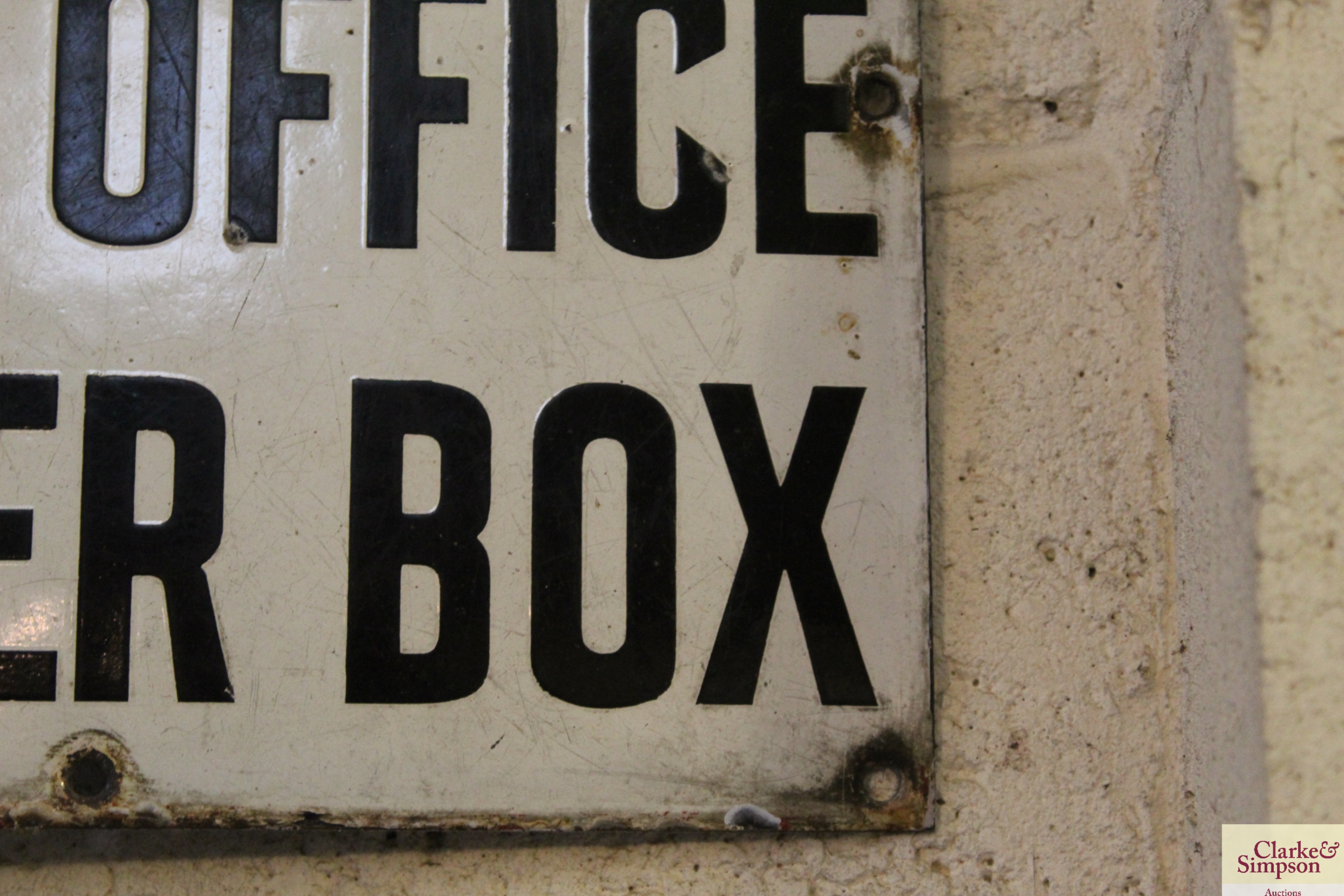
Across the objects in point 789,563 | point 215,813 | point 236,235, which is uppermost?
point 236,235

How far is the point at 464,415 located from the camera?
449mm

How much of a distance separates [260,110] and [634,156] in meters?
0.19

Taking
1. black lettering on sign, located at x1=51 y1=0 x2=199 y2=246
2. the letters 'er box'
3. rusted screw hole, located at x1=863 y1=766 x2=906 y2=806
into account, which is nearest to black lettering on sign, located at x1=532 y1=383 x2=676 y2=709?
A: the letters 'er box'

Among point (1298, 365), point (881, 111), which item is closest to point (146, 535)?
point (881, 111)

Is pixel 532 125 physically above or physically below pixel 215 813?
above

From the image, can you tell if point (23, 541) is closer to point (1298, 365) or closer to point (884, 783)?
point (884, 783)

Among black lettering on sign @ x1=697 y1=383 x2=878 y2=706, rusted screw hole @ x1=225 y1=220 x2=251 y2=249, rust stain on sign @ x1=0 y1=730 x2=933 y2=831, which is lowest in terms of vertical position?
rust stain on sign @ x1=0 y1=730 x2=933 y2=831

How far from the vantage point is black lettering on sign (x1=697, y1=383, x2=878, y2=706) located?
0.44 m

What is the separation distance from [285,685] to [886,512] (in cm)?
30

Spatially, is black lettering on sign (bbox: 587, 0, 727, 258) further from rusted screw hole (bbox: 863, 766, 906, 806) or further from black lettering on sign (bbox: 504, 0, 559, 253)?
rusted screw hole (bbox: 863, 766, 906, 806)

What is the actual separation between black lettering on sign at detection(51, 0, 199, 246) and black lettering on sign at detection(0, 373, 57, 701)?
0.09 meters

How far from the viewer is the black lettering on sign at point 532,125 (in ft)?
1.51

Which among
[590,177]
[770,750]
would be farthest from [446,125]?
[770,750]

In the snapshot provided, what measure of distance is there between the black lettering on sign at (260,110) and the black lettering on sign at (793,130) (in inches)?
8.7
